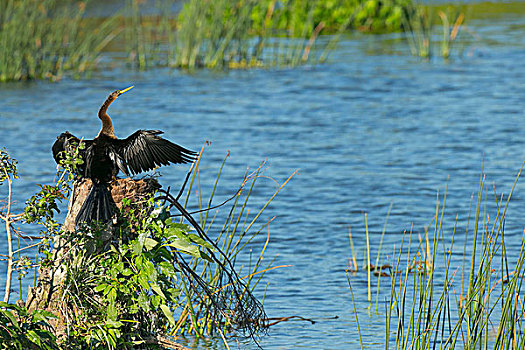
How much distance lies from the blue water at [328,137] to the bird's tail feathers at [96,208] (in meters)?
1.40

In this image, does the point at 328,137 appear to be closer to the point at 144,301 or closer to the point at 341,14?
the point at 144,301

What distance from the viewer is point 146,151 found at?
3.68 m

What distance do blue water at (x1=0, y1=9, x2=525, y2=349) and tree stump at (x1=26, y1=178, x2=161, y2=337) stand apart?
4.19ft

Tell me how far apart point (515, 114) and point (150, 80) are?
5089 millimetres

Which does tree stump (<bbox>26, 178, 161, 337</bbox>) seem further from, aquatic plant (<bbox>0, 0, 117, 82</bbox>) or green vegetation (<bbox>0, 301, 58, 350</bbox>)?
aquatic plant (<bbox>0, 0, 117, 82</bbox>)

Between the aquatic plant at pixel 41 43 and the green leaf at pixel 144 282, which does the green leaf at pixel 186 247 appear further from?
the aquatic plant at pixel 41 43

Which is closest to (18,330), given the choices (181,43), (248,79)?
(248,79)

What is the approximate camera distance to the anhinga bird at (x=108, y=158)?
3.54 metres

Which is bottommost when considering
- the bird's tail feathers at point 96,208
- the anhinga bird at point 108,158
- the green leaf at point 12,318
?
the green leaf at point 12,318

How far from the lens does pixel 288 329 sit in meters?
5.14

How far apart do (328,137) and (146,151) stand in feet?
21.8

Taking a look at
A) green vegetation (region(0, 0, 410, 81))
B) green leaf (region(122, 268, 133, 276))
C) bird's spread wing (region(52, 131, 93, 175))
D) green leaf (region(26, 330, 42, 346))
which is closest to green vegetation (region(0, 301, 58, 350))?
green leaf (region(26, 330, 42, 346))

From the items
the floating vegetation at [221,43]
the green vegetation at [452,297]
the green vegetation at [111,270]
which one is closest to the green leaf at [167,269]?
the green vegetation at [111,270]

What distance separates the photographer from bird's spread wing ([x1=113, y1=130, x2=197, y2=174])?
12.0 ft
